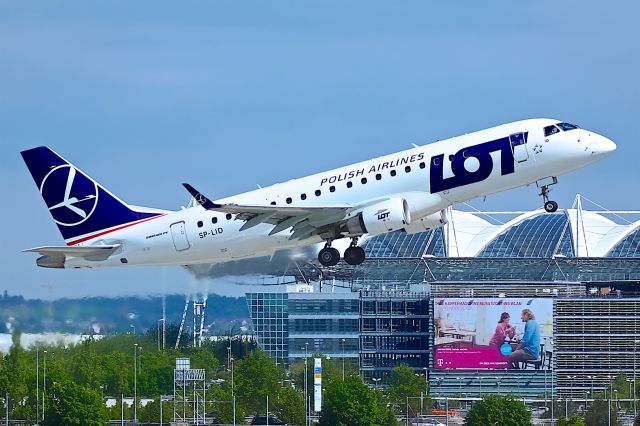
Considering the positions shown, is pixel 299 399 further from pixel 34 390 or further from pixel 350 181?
pixel 350 181

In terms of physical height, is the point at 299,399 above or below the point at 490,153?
below

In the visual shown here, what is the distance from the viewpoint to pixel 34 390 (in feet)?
419

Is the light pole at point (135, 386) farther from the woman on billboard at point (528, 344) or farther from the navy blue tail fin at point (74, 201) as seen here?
the woman on billboard at point (528, 344)

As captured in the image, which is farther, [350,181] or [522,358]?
[522,358]

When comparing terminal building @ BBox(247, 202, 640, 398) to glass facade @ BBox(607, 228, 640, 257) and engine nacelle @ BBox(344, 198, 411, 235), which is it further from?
engine nacelle @ BBox(344, 198, 411, 235)

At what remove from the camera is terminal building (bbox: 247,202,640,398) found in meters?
170

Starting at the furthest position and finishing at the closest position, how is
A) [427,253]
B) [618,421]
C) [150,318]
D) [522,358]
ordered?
[427,253] → [522,358] → [618,421] → [150,318]

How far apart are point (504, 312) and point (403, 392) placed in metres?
33.8

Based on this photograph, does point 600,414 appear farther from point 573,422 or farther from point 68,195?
point 68,195

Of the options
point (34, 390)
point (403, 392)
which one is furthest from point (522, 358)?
point (34, 390)

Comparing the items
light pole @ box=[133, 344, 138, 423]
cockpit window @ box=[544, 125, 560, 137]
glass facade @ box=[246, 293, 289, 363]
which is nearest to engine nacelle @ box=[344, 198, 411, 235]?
cockpit window @ box=[544, 125, 560, 137]

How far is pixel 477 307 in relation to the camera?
17488cm

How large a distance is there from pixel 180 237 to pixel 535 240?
120m

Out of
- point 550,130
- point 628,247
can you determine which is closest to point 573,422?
point 550,130
